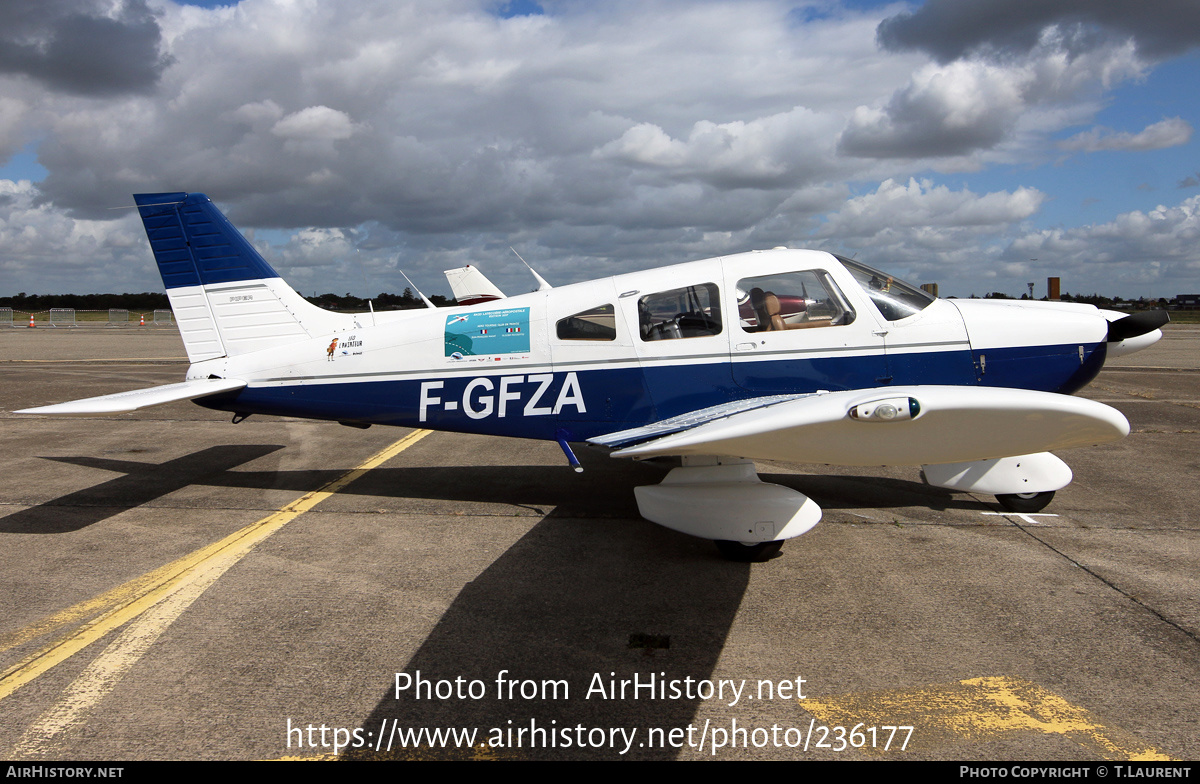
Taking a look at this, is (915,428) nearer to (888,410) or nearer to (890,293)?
(888,410)

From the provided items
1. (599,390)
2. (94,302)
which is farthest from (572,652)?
(94,302)

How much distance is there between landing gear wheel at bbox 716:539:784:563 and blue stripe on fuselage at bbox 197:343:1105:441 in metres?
1.13

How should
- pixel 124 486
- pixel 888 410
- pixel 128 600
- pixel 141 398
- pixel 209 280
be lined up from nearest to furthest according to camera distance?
1. pixel 888 410
2. pixel 128 600
3. pixel 141 398
4. pixel 209 280
5. pixel 124 486

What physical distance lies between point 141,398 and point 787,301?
520 centimetres

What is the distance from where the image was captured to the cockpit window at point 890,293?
5246 mm

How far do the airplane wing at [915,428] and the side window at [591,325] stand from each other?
1.89 metres

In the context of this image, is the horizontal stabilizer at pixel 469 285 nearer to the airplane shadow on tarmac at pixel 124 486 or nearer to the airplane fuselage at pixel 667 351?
the airplane shadow on tarmac at pixel 124 486

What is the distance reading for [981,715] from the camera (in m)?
3.03

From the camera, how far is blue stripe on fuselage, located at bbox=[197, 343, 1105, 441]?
5.20 m

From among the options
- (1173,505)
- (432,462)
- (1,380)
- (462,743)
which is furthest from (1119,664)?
(1,380)

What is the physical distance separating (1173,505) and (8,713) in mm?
8264

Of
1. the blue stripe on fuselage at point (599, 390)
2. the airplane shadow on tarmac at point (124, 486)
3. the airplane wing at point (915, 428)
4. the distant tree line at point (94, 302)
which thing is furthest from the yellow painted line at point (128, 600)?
the distant tree line at point (94, 302)
